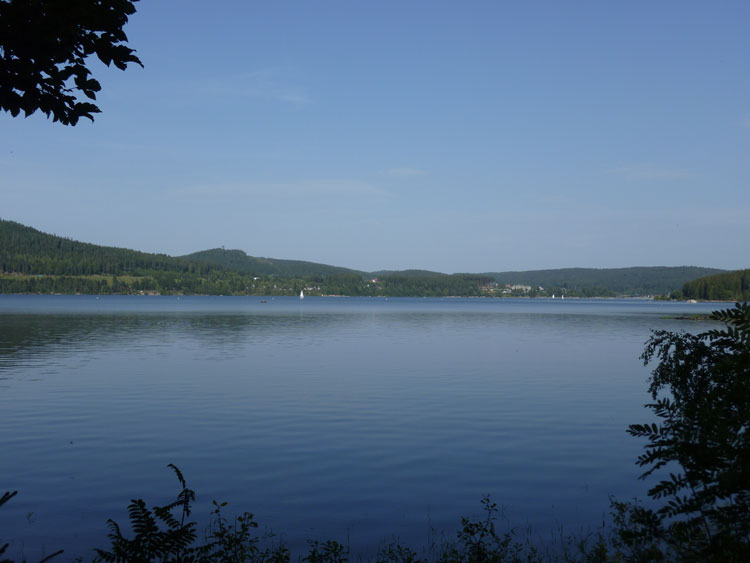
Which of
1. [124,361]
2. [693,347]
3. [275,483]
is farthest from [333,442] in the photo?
[124,361]

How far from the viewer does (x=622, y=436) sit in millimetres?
25672

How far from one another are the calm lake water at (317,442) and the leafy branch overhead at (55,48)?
9.28 metres

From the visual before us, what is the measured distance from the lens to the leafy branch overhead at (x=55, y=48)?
833 cm

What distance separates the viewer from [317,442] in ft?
77.6

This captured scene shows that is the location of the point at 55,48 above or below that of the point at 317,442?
above

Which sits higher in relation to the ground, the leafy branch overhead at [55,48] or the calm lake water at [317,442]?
the leafy branch overhead at [55,48]

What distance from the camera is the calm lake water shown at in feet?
52.0

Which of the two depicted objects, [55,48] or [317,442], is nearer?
[55,48]

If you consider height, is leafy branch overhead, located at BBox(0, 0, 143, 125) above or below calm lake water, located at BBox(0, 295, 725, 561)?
above

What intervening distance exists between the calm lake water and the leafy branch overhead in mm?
9285

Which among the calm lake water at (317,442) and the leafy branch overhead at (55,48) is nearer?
the leafy branch overhead at (55,48)

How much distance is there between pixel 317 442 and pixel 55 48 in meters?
17.6

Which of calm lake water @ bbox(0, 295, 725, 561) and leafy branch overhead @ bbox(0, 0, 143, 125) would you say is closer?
leafy branch overhead @ bbox(0, 0, 143, 125)

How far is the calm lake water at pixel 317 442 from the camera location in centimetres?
1584
